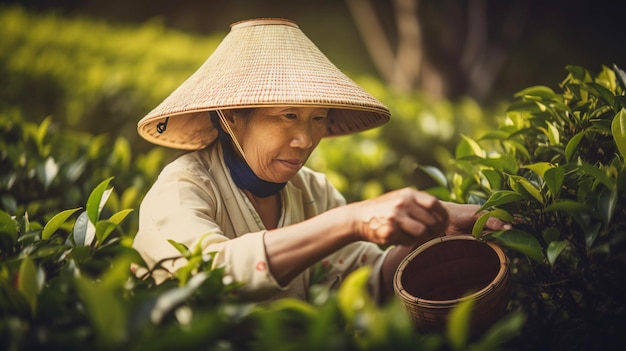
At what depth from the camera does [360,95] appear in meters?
1.91

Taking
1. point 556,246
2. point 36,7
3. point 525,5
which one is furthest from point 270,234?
point 36,7

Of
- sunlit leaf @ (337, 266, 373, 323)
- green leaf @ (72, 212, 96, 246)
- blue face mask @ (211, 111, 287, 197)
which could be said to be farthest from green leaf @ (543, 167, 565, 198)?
A: green leaf @ (72, 212, 96, 246)

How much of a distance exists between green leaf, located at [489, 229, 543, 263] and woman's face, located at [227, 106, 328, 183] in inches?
27.4

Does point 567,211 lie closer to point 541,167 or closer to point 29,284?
point 541,167

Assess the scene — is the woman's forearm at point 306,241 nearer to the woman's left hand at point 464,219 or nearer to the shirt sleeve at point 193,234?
the shirt sleeve at point 193,234

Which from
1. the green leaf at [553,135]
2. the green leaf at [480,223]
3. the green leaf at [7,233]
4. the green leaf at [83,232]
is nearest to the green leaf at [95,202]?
the green leaf at [83,232]

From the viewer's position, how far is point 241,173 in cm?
203

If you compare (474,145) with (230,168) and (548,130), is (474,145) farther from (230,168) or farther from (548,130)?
(230,168)

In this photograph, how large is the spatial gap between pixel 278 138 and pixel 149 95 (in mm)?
2859

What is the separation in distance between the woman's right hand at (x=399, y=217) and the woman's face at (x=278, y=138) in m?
0.53

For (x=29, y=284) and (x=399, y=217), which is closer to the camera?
(x=29, y=284)

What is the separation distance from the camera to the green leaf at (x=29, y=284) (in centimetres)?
124

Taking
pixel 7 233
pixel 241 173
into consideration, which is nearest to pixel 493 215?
pixel 241 173

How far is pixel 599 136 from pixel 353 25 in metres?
11.8
